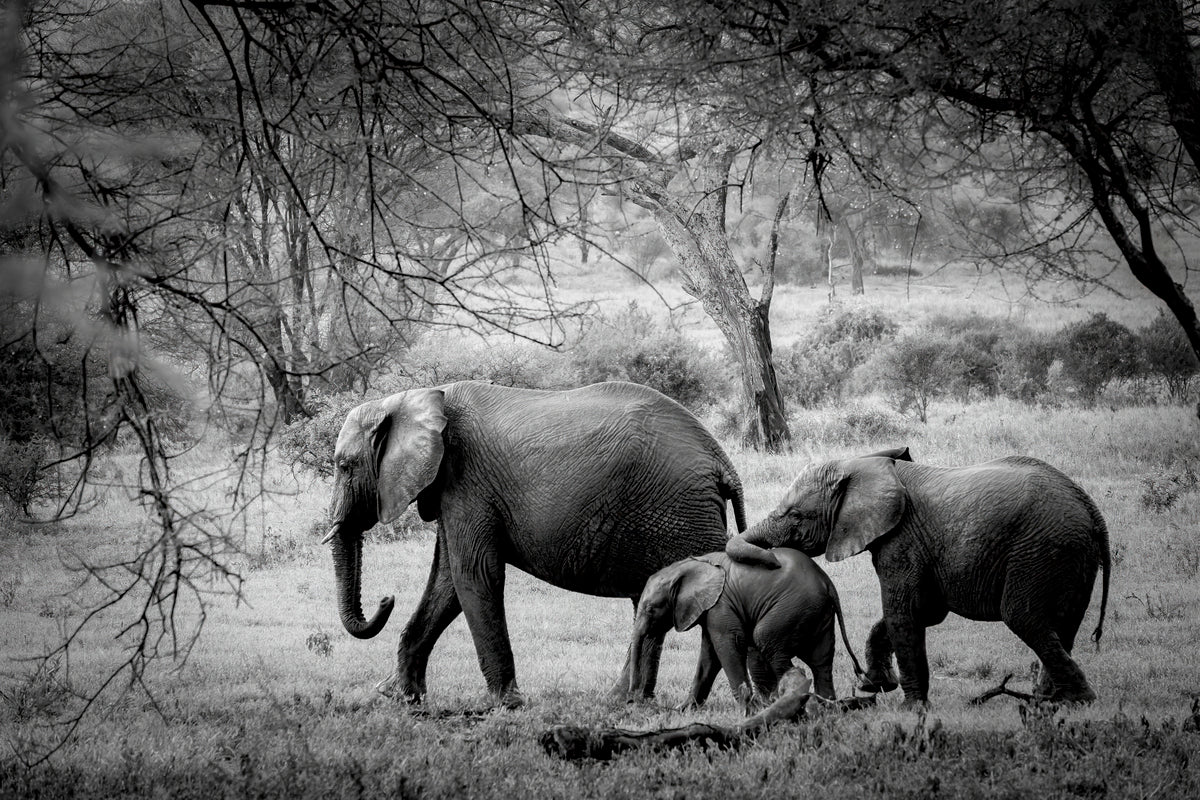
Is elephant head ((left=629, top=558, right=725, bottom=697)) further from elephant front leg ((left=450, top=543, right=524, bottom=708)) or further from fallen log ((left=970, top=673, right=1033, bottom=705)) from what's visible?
fallen log ((left=970, top=673, right=1033, bottom=705))

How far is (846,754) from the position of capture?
18.8 feet

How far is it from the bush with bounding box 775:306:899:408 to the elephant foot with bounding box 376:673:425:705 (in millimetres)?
19642

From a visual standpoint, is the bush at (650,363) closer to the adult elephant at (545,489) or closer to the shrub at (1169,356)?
the shrub at (1169,356)

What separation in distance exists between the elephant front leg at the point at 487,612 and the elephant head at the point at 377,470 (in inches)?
22.3

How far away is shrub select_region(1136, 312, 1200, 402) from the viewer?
919 inches

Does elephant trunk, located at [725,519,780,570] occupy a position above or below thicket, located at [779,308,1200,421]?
below

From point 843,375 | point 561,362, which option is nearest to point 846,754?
point 561,362

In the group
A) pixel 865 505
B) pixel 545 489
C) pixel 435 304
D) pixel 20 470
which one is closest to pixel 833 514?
pixel 865 505

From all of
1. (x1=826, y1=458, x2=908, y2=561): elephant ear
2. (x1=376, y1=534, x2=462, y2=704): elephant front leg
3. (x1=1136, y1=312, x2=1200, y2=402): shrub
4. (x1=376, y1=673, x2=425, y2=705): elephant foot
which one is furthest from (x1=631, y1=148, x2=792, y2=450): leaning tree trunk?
(x1=376, y1=673, x2=425, y2=705): elephant foot

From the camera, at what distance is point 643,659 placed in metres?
7.77

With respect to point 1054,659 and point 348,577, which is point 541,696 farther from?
point 1054,659

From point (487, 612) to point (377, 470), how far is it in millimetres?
1285

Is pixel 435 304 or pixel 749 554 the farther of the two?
pixel 749 554

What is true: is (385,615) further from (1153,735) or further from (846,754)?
(1153,735)
